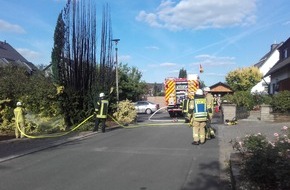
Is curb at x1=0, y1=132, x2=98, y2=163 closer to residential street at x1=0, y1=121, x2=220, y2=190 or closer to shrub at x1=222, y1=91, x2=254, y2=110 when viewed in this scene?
residential street at x1=0, y1=121, x2=220, y2=190

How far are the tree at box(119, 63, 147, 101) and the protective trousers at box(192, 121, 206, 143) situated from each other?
3356 centimetres

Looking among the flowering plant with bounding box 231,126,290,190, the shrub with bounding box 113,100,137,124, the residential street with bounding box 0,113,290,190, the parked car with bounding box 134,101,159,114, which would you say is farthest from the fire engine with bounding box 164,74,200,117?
the flowering plant with bounding box 231,126,290,190

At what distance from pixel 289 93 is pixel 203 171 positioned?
13997mm

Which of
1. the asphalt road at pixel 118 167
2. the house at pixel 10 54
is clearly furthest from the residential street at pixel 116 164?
the house at pixel 10 54

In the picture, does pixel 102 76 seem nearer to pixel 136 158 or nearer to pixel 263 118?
pixel 263 118

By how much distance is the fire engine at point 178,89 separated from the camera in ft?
92.3

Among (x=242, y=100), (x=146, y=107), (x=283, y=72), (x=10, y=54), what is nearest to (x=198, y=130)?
(x=242, y=100)

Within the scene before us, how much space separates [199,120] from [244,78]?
179 ft

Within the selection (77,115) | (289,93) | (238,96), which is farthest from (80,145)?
(238,96)

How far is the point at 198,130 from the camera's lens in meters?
13.2

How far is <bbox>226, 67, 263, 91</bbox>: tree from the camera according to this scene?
64.2m

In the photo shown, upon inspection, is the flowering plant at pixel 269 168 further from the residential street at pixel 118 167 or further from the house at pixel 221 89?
the house at pixel 221 89

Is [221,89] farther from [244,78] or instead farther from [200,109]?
[200,109]

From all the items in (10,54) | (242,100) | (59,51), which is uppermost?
(10,54)
